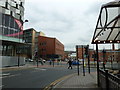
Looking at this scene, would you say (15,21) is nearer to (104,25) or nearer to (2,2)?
(2,2)

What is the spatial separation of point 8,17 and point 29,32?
183ft

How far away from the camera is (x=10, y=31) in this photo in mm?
36156

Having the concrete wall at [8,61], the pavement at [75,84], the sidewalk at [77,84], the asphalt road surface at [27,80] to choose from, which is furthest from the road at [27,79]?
the concrete wall at [8,61]

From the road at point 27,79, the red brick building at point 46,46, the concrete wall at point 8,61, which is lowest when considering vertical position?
the road at point 27,79

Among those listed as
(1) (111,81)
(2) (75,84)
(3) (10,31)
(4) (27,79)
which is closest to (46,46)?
(3) (10,31)

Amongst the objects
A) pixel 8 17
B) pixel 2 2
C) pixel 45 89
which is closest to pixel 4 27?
pixel 8 17

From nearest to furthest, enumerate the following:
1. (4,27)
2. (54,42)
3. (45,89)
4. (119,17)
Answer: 1. (119,17)
2. (45,89)
3. (4,27)
4. (54,42)

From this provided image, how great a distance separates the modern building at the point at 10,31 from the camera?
32.3 meters

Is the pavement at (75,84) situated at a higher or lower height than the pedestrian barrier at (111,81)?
lower

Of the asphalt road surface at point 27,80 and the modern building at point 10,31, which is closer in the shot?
the asphalt road surface at point 27,80

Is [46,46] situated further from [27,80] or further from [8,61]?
[27,80]

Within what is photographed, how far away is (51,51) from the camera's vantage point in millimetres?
86688

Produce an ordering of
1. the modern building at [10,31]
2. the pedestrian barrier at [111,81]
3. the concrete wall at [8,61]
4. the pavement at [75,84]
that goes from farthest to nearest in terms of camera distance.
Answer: the modern building at [10,31]
the concrete wall at [8,61]
the pavement at [75,84]
the pedestrian barrier at [111,81]

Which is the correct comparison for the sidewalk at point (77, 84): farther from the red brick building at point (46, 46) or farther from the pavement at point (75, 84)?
the red brick building at point (46, 46)
